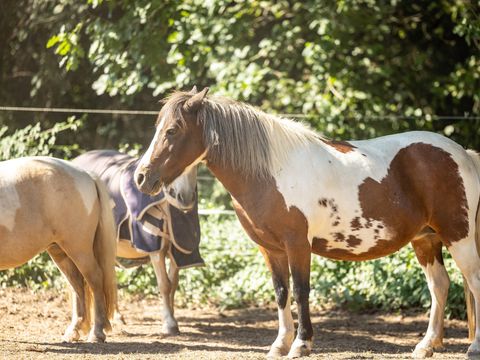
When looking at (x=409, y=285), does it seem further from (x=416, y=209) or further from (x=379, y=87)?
(x=379, y=87)

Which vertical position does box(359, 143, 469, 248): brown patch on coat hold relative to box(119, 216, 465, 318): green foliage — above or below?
above

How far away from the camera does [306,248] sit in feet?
16.4

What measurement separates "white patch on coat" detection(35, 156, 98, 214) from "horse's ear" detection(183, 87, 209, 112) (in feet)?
3.98

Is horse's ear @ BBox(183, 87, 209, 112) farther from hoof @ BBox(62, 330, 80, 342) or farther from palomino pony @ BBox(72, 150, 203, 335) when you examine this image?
hoof @ BBox(62, 330, 80, 342)

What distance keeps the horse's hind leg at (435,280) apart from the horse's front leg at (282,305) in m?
1.03

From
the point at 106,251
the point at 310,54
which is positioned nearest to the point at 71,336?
the point at 106,251

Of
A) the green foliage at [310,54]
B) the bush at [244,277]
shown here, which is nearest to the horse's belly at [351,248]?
the bush at [244,277]

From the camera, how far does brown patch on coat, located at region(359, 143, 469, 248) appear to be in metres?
5.20

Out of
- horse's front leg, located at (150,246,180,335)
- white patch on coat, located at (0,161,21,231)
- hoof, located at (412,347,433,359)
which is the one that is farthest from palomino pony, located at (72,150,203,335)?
hoof, located at (412,347,433,359)

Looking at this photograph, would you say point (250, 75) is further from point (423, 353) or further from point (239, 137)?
point (423, 353)

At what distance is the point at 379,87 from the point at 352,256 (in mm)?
5735

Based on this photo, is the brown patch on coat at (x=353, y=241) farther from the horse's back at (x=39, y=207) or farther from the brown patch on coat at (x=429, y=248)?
the horse's back at (x=39, y=207)

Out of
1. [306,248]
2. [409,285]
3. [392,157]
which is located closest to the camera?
[306,248]

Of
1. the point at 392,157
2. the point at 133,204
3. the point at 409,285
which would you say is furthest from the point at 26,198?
the point at 409,285
